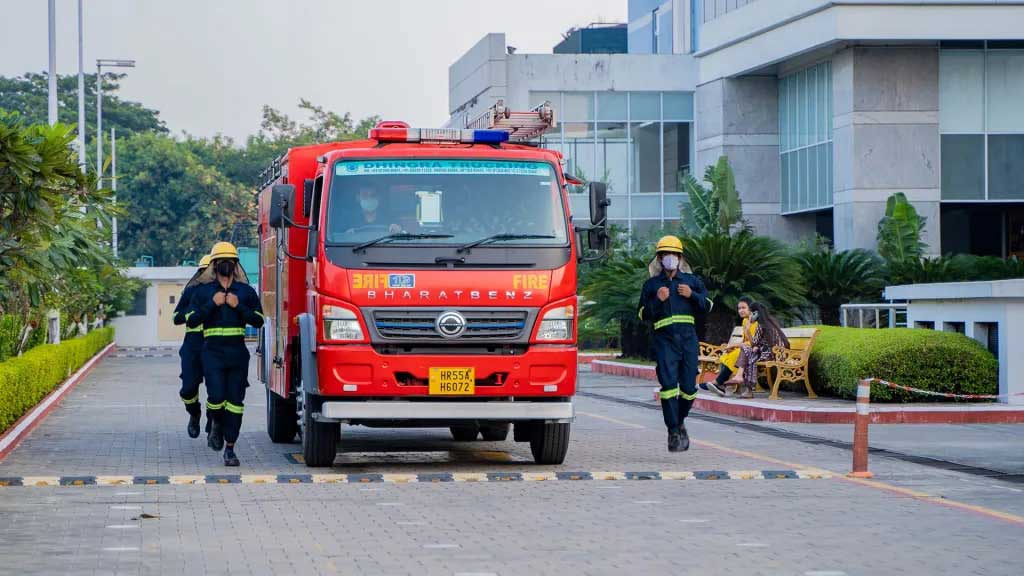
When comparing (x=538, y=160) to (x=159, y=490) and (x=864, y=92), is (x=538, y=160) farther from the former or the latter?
(x=864, y=92)

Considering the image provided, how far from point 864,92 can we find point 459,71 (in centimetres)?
2564

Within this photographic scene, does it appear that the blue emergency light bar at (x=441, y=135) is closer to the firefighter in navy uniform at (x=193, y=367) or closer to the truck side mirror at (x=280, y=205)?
the truck side mirror at (x=280, y=205)

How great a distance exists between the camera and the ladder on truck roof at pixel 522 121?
16125 millimetres

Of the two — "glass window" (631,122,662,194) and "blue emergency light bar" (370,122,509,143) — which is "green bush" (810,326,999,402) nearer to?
"blue emergency light bar" (370,122,509,143)

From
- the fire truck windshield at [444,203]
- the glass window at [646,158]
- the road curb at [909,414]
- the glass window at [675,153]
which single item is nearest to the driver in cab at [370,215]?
the fire truck windshield at [444,203]


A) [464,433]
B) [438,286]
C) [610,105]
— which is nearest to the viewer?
[438,286]

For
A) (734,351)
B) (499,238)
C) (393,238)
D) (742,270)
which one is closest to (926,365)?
(734,351)

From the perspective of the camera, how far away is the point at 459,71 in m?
65.3

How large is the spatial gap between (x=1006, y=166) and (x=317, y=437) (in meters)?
31.9

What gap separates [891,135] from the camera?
139 ft

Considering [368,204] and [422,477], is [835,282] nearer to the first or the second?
[368,204]

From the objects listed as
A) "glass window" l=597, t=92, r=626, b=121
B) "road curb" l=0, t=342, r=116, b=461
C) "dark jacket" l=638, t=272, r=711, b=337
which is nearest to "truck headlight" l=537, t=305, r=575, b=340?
"dark jacket" l=638, t=272, r=711, b=337

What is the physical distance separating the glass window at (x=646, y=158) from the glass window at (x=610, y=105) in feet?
2.94

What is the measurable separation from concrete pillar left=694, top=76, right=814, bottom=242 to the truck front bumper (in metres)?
36.1
